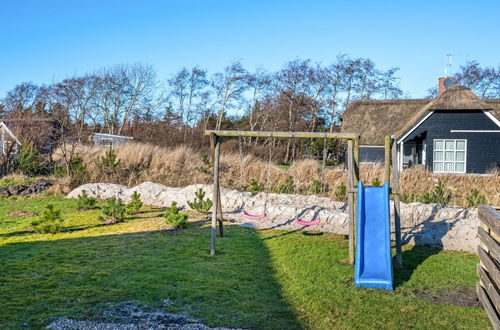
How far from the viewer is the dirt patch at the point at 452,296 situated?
5.34 metres

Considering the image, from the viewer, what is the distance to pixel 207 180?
1591cm

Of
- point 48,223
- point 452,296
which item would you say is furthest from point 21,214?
point 452,296

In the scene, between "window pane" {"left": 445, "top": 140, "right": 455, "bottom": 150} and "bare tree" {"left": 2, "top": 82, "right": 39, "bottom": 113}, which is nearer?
"window pane" {"left": 445, "top": 140, "right": 455, "bottom": 150}

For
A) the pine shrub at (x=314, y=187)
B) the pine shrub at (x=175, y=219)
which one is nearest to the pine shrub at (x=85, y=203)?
the pine shrub at (x=175, y=219)

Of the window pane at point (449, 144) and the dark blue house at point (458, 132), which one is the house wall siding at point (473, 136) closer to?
the dark blue house at point (458, 132)

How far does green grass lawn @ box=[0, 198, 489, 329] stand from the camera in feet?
15.6

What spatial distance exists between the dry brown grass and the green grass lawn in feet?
19.3

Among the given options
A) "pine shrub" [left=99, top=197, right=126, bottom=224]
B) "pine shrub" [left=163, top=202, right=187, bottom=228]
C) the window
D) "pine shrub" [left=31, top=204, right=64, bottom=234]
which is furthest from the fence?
the window

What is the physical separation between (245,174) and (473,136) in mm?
13221

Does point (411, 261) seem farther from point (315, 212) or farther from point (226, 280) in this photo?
point (315, 212)

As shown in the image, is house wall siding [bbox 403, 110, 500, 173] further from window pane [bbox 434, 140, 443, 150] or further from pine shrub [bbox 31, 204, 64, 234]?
pine shrub [bbox 31, 204, 64, 234]

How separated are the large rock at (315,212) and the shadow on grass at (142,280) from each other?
240 centimetres

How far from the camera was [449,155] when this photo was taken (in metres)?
23.0

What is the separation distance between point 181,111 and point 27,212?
1197 inches
